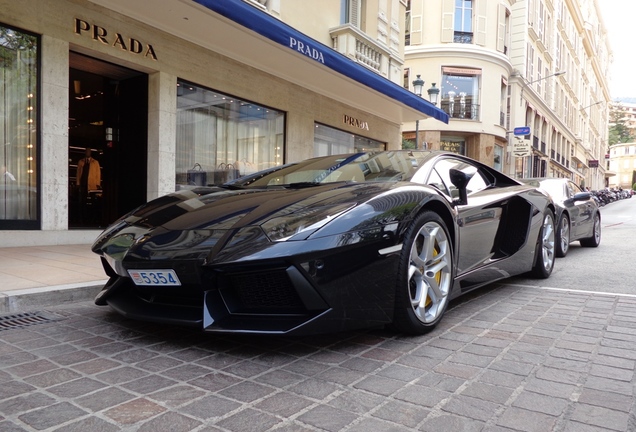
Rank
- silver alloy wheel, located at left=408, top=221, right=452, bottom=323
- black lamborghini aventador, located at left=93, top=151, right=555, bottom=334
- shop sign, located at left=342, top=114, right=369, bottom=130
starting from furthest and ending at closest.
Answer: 1. shop sign, located at left=342, top=114, right=369, bottom=130
2. silver alloy wheel, located at left=408, top=221, right=452, bottom=323
3. black lamborghini aventador, located at left=93, top=151, right=555, bottom=334

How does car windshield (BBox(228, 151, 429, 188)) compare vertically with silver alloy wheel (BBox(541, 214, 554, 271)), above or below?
above

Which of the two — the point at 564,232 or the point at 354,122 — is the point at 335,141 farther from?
the point at 564,232

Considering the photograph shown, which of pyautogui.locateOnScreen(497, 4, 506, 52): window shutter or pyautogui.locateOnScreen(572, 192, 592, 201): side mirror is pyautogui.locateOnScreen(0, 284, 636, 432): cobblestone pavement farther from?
pyautogui.locateOnScreen(497, 4, 506, 52): window shutter

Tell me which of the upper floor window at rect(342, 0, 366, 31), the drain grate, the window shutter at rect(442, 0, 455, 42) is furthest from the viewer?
the window shutter at rect(442, 0, 455, 42)

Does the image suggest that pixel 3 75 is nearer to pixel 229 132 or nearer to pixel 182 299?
pixel 229 132

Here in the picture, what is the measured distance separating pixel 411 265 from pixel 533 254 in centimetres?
221

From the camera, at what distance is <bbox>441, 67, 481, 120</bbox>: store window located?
2391cm

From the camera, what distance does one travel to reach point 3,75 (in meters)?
5.88

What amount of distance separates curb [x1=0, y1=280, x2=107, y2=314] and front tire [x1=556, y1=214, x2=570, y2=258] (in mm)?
5483

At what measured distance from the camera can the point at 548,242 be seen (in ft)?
15.4

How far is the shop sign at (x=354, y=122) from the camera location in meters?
12.1

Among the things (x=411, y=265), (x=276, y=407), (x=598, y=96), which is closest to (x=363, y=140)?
(x=411, y=265)

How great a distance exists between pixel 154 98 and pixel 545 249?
19.9 feet

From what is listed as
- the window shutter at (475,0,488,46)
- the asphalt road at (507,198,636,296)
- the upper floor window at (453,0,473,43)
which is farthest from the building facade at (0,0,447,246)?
the window shutter at (475,0,488,46)
